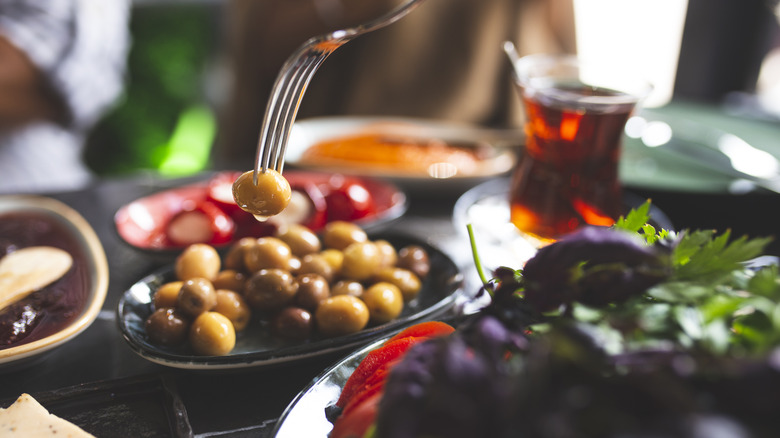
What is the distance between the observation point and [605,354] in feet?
1.14

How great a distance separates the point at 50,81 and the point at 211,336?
126cm

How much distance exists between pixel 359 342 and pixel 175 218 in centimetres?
45

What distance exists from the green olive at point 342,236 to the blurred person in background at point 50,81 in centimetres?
97

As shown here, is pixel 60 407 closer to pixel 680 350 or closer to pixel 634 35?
pixel 680 350

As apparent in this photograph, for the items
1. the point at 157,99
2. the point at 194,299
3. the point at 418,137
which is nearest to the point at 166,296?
the point at 194,299

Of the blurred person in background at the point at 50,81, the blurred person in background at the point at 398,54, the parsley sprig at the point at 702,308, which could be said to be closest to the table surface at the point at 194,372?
the parsley sprig at the point at 702,308

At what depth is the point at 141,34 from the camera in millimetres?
2688

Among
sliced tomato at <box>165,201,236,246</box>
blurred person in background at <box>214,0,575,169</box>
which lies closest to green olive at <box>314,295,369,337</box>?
sliced tomato at <box>165,201,236,246</box>

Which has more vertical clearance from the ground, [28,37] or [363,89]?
[28,37]

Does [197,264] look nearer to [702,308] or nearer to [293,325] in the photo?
[293,325]

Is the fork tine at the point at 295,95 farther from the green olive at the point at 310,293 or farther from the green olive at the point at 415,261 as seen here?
the green olive at the point at 415,261

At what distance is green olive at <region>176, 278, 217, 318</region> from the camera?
64 centimetres

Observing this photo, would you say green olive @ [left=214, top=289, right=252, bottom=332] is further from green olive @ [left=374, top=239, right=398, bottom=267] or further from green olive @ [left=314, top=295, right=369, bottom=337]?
green olive @ [left=374, top=239, right=398, bottom=267]

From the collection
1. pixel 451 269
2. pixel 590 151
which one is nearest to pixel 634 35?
pixel 590 151
